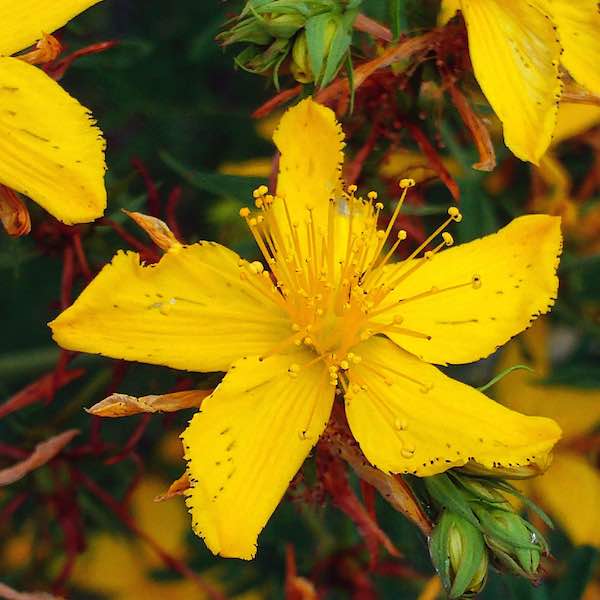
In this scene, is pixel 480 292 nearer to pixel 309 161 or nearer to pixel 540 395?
pixel 309 161

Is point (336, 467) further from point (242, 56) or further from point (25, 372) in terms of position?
point (25, 372)

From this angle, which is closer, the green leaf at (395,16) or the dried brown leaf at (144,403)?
the dried brown leaf at (144,403)

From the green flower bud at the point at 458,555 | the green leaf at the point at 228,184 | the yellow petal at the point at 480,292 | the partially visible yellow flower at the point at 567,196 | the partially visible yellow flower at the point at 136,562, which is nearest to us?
the green flower bud at the point at 458,555

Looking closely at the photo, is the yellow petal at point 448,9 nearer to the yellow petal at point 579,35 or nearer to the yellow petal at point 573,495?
the yellow petal at point 579,35

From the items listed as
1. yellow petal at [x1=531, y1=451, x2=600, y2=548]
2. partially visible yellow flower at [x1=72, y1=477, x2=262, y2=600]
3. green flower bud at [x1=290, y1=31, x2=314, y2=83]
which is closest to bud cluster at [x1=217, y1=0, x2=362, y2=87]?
green flower bud at [x1=290, y1=31, x2=314, y2=83]

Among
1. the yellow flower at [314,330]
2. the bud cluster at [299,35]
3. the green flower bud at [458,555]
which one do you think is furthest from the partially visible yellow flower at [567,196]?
the green flower bud at [458,555]

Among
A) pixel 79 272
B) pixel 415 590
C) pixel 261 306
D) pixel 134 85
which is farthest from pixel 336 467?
pixel 134 85
